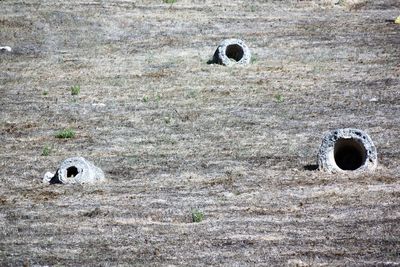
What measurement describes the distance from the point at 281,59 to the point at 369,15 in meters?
7.31

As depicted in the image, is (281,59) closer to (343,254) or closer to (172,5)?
(172,5)

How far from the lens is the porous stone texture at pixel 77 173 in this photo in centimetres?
1847

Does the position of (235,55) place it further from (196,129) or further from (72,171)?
(72,171)

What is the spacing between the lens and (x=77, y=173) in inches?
736

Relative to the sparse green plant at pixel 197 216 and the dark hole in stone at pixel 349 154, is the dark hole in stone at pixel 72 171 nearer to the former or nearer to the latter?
the sparse green plant at pixel 197 216

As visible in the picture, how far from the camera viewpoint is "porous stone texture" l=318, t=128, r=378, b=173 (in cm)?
1819

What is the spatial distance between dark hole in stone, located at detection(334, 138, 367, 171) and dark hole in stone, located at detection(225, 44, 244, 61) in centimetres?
1019

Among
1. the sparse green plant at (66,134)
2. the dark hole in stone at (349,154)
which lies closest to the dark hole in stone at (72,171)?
the sparse green plant at (66,134)

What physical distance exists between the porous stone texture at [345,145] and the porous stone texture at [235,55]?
33.7ft

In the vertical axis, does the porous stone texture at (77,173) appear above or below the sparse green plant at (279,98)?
below

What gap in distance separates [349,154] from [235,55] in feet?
35.5

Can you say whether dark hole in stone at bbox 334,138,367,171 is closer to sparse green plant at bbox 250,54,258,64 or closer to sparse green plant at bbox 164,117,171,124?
sparse green plant at bbox 164,117,171,124

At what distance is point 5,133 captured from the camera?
23.1m

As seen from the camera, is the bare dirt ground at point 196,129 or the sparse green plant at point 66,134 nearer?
the bare dirt ground at point 196,129
